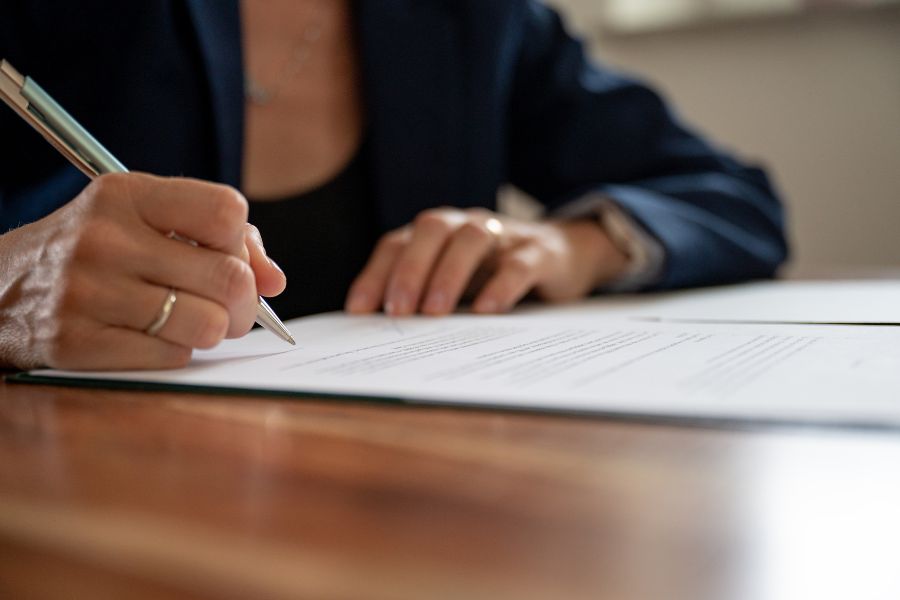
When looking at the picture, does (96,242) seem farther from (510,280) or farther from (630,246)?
(630,246)

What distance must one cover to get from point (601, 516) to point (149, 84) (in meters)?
0.60

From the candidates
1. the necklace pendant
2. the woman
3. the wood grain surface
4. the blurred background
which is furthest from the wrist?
the blurred background

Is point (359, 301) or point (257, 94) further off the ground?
point (257, 94)

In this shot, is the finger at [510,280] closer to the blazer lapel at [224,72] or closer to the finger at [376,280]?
the finger at [376,280]

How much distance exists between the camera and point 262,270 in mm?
367

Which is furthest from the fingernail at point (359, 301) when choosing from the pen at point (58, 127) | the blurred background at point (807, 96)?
the blurred background at point (807, 96)

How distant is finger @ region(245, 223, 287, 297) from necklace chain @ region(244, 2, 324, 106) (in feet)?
1.42

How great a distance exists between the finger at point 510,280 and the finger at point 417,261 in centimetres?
4

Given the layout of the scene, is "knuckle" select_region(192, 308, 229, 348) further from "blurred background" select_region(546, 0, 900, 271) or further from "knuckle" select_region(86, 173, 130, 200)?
"blurred background" select_region(546, 0, 900, 271)

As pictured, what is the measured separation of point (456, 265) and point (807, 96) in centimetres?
97

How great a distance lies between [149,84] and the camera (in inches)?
25.6

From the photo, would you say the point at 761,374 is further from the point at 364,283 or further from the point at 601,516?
the point at 364,283

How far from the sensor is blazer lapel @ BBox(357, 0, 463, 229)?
76cm

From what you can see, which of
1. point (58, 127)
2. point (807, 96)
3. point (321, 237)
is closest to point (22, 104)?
point (58, 127)
